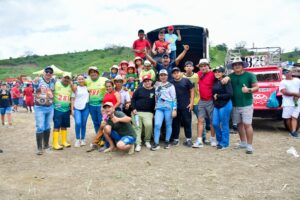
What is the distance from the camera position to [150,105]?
7.14 metres

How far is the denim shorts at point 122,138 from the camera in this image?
6.52 metres

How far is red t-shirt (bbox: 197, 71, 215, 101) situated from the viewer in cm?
691

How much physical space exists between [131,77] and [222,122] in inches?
105

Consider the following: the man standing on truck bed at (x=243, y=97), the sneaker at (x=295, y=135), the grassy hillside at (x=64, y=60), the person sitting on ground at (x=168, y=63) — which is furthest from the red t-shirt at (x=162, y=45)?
the grassy hillside at (x=64, y=60)

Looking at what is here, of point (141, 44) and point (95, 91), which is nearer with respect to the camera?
point (95, 91)

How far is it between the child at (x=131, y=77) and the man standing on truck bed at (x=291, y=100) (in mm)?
4139

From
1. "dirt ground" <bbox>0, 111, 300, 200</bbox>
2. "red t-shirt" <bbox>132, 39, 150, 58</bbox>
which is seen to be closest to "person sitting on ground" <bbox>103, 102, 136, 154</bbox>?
"dirt ground" <bbox>0, 111, 300, 200</bbox>

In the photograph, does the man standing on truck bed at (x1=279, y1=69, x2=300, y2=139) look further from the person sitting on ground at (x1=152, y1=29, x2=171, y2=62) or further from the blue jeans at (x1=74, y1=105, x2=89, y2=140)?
the blue jeans at (x1=74, y1=105, x2=89, y2=140)

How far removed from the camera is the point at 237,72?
21.4 feet

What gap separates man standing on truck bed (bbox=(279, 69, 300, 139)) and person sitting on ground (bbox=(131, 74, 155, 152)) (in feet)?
12.7

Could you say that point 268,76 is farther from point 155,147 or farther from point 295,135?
point 155,147

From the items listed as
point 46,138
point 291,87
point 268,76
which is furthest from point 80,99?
point 268,76

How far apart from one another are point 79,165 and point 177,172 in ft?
6.57

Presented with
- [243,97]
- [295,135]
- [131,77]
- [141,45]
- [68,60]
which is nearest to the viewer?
[243,97]
